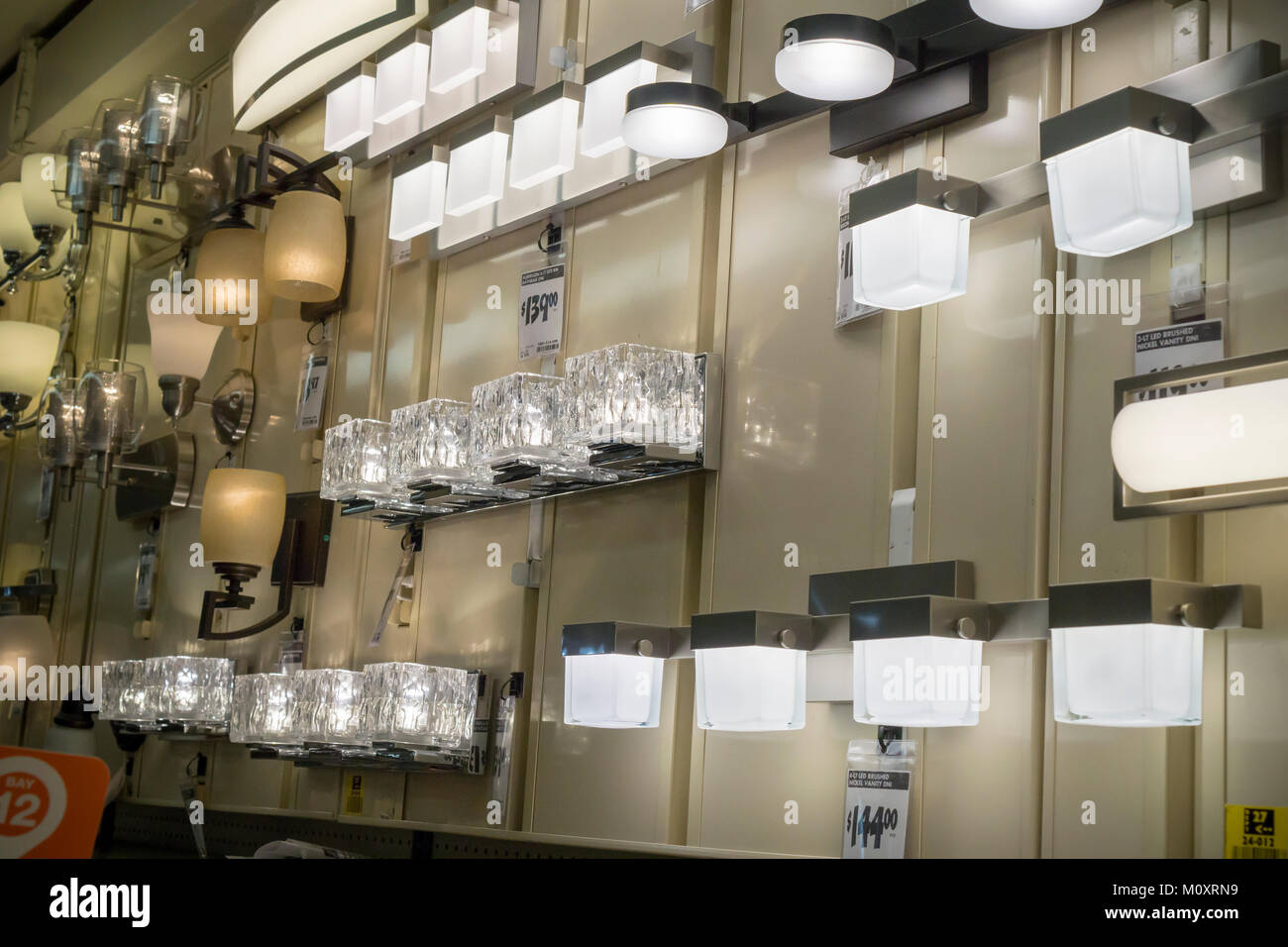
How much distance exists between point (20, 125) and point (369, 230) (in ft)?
8.34

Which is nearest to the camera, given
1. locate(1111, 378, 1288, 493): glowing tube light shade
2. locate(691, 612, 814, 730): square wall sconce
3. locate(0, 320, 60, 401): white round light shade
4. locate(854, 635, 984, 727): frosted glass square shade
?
locate(1111, 378, 1288, 493): glowing tube light shade

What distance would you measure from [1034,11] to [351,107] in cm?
202

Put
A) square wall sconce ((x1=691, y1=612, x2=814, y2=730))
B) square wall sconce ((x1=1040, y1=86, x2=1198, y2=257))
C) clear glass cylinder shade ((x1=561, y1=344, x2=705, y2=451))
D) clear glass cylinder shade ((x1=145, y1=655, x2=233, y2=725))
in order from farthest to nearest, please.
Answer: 1. clear glass cylinder shade ((x1=145, y1=655, x2=233, y2=725))
2. clear glass cylinder shade ((x1=561, y1=344, x2=705, y2=451))
3. square wall sconce ((x1=691, y1=612, x2=814, y2=730))
4. square wall sconce ((x1=1040, y1=86, x2=1198, y2=257))

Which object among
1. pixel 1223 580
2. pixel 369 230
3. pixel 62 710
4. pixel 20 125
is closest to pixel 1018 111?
pixel 1223 580

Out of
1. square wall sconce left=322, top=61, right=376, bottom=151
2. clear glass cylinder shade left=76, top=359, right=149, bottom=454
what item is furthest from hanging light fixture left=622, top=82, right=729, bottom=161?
clear glass cylinder shade left=76, top=359, right=149, bottom=454

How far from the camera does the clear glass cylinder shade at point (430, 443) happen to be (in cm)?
270

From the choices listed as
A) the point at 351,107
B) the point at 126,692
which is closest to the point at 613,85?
the point at 351,107

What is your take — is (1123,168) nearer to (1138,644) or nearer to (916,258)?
(916,258)

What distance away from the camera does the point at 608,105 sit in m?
2.52

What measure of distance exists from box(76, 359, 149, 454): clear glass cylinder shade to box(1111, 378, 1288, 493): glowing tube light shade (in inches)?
130

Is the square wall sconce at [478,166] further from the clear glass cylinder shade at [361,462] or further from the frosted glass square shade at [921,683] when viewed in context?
the frosted glass square shade at [921,683]

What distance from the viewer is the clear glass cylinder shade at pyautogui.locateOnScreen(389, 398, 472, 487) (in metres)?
2.70

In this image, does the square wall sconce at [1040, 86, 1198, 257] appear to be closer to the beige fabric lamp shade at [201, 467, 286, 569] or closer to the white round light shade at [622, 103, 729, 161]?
the white round light shade at [622, 103, 729, 161]

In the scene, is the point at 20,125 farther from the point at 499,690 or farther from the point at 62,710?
the point at 499,690
